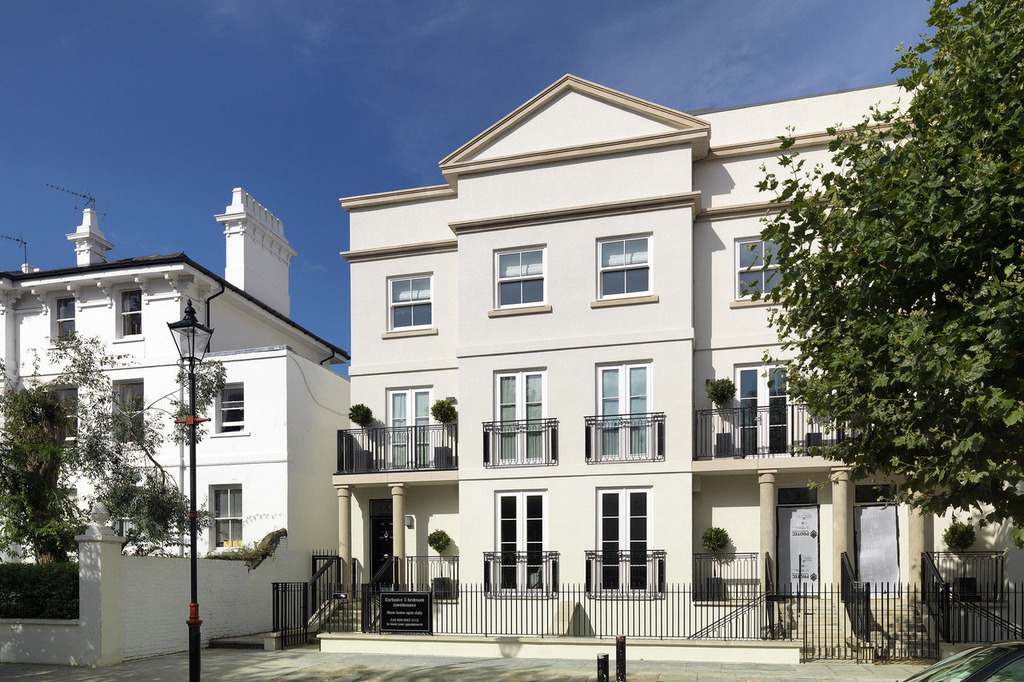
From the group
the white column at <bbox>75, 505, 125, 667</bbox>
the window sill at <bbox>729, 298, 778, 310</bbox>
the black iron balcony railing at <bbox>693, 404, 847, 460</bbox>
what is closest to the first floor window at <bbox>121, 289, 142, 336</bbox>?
the white column at <bbox>75, 505, 125, 667</bbox>

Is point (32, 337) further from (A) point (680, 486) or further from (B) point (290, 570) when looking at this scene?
(A) point (680, 486)

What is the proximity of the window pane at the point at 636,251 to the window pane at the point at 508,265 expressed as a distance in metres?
2.59

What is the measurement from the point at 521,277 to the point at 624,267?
7.89 feet

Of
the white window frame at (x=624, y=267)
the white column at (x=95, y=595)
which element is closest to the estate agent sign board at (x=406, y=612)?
the white column at (x=95, y=595)

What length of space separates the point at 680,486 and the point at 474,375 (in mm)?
5278

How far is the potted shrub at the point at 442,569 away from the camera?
1973 centimetres

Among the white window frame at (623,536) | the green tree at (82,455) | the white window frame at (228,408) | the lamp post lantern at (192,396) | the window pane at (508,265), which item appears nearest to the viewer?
the lamp post lantern at (192,396)

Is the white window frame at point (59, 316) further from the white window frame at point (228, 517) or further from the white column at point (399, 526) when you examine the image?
the white column at point (399, 526)

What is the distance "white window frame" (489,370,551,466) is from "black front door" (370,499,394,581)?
4169 mm

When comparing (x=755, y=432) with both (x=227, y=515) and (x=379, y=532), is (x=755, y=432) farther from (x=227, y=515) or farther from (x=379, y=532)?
(x=227, y=515)

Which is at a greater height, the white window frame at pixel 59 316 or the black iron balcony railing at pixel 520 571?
the white window frame at pixel 59 316

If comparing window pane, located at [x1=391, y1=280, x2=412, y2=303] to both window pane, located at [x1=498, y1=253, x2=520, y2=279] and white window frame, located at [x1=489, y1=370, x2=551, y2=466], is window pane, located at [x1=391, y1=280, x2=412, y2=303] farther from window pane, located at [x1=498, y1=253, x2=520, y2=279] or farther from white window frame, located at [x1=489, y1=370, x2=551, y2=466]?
white window frame, located at [x1=489, y1=370, x2=551, y2=466]

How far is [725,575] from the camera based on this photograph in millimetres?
18609

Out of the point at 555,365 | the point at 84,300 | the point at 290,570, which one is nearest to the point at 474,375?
the point at 555,365
